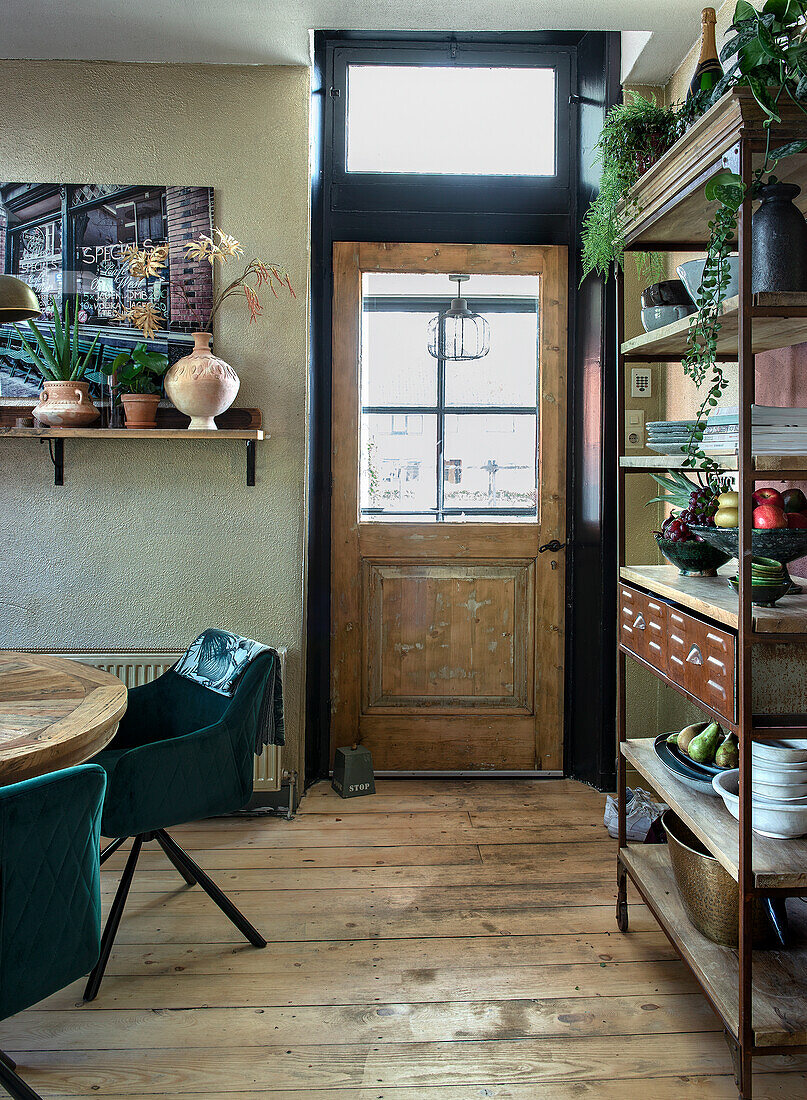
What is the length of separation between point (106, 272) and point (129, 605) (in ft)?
4.18

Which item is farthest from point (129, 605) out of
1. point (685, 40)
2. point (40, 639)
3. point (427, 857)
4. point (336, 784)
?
point (685, 40)

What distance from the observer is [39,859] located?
1.38m

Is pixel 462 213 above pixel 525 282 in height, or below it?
above

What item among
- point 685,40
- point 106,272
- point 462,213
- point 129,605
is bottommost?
point 129,605

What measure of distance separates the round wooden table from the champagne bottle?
6.40 feet

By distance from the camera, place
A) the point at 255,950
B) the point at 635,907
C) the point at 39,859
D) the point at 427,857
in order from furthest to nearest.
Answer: the point at 427,857, the point at 635,907, the point at 255,950, the point at 39,859

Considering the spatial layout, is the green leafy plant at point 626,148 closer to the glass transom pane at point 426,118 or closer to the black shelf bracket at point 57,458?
the glass transom pane at point 426,118

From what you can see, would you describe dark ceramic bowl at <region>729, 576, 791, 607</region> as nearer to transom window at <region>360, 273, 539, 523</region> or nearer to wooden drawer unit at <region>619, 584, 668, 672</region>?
wooden drawer unit at <region>619, 584, 668, 672</region>

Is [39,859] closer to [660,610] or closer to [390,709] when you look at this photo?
[660,610]

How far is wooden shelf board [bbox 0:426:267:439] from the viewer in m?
2.99

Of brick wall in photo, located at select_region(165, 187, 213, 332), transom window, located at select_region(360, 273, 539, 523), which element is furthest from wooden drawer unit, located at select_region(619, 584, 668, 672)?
brick wall in photo, located at select_region(165, 187, 213, 332)

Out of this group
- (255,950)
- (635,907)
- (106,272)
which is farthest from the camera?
(106,272)

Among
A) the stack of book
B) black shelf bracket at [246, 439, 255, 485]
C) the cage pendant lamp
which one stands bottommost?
the stack of book

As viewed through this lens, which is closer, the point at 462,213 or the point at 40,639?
the point at 40,639
